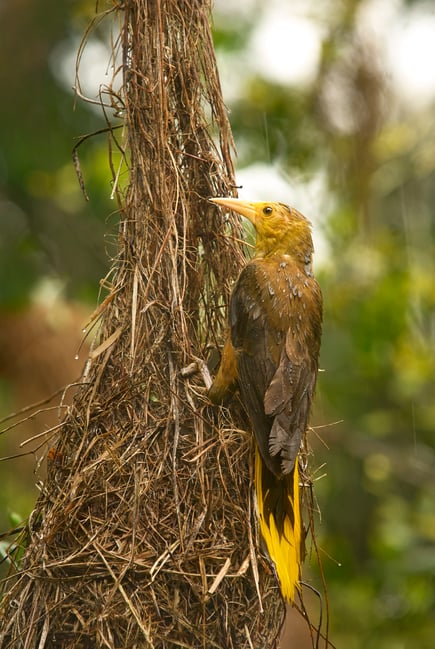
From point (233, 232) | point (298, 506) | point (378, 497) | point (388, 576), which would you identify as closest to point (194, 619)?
point (298, 506)

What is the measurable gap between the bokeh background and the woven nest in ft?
5.34

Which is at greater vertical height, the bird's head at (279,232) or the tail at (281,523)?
the bird's head at (279,232)

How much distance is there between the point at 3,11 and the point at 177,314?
3202 mm

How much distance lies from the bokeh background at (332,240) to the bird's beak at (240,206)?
1.53 meters

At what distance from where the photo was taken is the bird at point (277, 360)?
2.72 metres

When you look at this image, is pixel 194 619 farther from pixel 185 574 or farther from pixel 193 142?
pixel 193 142

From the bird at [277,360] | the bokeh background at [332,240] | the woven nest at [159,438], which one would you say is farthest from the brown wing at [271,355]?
the bokeh background at [332,240]

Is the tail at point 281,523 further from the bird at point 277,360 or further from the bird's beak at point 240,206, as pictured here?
the bird's beak at point 240,206

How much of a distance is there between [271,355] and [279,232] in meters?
0.47

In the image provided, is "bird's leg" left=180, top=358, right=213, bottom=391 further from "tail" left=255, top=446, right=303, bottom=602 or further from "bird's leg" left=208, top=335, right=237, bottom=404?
"tail" left=255, top=446, right=303, bottom=602

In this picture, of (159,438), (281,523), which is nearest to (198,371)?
(159,438)

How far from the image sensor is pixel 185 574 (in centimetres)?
254

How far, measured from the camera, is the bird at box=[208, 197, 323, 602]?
8.93 feet

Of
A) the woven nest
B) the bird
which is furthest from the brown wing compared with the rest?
the woven nest
